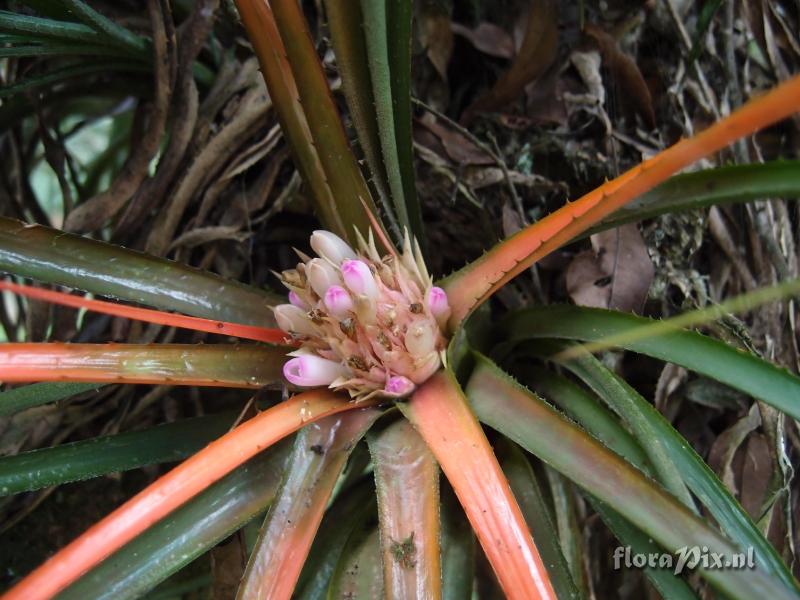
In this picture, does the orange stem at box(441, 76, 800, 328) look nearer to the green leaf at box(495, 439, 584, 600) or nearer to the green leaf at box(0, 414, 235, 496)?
the green leaf at box(495, 439, 584, 600)

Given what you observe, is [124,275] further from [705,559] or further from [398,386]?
[705,559]

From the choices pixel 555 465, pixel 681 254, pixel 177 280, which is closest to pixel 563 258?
pixel 681 254

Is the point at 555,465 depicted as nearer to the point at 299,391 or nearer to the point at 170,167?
the point at 299,391

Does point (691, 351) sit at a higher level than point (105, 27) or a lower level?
lower

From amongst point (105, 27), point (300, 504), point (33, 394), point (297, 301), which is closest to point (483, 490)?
point (300, 504)

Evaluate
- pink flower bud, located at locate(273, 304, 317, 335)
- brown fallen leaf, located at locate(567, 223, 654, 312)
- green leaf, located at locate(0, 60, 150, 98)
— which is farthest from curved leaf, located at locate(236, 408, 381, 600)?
green leaf, located at locate(0, 60, 150, 98)

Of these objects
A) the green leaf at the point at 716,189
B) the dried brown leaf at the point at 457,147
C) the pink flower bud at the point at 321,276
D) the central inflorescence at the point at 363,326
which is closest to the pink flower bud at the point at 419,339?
the central inflorescence at the point at 363,326
